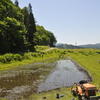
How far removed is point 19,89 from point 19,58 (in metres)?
21.1

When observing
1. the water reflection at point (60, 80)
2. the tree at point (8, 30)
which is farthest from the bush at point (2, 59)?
the water reflection at point (60, 80)

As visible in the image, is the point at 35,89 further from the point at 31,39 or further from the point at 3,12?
the point at 31,39

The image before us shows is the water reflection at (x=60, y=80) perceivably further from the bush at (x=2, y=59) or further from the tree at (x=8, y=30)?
the tree at (x=8, y=30)

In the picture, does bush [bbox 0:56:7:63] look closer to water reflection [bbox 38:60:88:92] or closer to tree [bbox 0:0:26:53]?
tree [bbox 0:0:26:53]

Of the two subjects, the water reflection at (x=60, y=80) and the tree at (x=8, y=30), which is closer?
the water reflection at (x=60, y=80)

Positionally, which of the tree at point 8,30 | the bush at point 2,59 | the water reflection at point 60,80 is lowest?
the water reflection at point 60,80

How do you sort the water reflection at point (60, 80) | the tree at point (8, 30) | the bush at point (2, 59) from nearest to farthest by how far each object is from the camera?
the water reflection at point (60, 80) → the bush at point (2, 59) → the tree at point (8, 30)

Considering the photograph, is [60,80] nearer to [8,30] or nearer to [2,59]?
[2,59]

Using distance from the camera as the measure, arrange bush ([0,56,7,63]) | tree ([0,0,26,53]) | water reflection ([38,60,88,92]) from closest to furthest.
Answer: water reflection ([38,60,88,92])
bush ([0,56,7,63])
tree ([0,0,26,53])

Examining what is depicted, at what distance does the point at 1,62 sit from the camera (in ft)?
98.7

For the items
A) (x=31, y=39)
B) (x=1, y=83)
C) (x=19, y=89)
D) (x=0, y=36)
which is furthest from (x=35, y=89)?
(x=31, y=39)

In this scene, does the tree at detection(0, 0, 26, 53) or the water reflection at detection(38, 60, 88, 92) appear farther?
the tree at detection(0, 0, 26, 53)

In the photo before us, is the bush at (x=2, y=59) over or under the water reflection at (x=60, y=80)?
over

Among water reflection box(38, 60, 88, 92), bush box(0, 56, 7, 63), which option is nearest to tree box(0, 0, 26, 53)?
bush box(0, 56, 7, 63)
